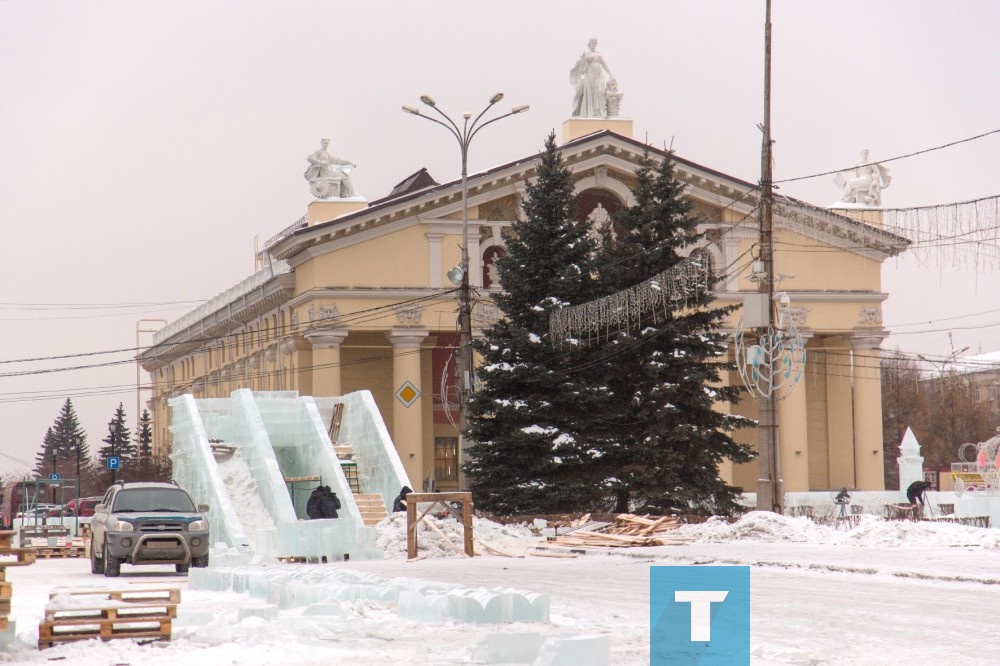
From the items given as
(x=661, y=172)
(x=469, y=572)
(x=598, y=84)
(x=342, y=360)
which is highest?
(x=598, y=84)

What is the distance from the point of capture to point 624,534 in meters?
31.8

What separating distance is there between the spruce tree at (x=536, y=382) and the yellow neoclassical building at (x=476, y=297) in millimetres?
10762

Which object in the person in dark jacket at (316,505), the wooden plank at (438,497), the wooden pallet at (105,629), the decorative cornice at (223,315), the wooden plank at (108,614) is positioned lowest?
the wooden pallet at (105,629)

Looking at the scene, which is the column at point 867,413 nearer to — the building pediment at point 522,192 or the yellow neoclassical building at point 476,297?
the yellow neoclassical building at point 476,297

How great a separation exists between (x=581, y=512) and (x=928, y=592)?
77.8 ft

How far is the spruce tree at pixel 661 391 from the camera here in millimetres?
41375

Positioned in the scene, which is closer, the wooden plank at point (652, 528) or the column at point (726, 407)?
the wooden plank at point (652, 528)

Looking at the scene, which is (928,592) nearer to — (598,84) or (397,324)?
(397,324)

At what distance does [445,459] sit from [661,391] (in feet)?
78.2

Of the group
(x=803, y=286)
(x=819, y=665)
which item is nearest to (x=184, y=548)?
(x=819, y=665)

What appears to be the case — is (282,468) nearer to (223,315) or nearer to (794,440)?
(794,440)

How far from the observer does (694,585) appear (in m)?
8.81

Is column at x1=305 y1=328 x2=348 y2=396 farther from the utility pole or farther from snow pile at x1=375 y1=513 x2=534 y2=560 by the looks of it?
the utility pole

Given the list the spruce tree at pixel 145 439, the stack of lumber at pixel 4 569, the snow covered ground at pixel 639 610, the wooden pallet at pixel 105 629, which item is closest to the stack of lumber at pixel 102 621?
the wooden pallet at pixel 105 629
